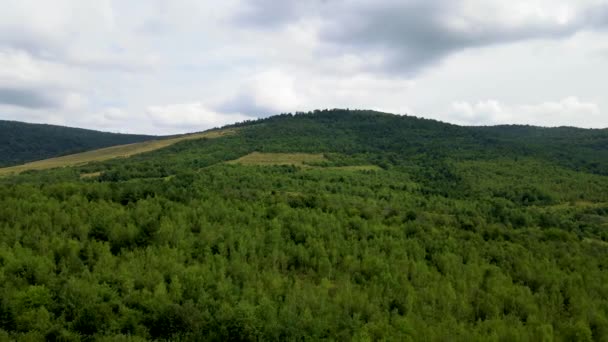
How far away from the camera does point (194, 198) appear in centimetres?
6769

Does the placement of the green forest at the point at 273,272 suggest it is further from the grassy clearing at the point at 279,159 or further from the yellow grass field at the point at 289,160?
the grassy clearing at the point at 279,159

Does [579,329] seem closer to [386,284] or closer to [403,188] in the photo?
[386,284]

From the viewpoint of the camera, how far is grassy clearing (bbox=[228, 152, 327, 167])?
171 metres

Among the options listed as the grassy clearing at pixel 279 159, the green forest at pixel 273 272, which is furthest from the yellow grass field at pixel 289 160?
the green forest at pixel 273 272

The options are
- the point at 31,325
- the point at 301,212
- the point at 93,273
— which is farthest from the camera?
the point at 301,212

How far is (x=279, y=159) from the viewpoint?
591 feet

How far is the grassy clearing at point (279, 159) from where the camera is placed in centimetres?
17100

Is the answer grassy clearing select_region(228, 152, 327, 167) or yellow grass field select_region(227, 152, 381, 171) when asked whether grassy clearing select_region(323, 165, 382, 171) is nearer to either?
yellow grass field select_region(227, 152, 381, 171)

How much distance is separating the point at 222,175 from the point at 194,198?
63213 millimetres

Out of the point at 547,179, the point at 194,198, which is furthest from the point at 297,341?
the point at 547,179

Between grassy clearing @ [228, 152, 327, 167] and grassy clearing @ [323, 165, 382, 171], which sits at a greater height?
grassy clearing @ [228, 152, 327, 167]

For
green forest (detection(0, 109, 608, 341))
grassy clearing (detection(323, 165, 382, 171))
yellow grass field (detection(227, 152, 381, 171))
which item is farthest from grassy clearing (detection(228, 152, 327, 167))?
green forest (detection(0, 109, 608, 341))

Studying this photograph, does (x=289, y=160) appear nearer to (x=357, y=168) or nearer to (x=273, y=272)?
(x=357, y=168)

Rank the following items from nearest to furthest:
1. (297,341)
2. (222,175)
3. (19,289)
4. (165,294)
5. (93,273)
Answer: (297,341), (19,289), (165,294), (93,273), (222,175)
